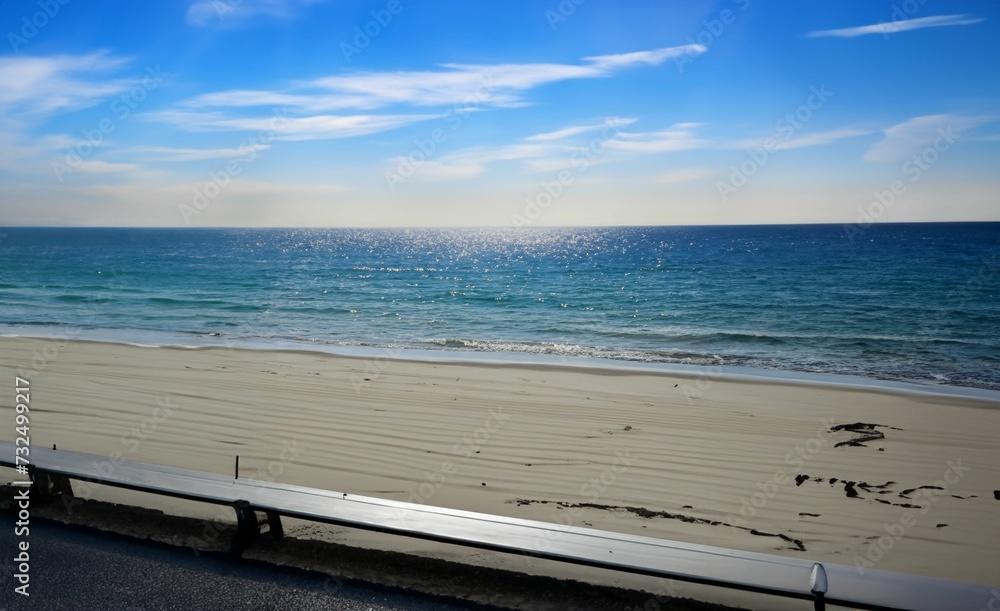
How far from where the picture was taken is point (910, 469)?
668cm

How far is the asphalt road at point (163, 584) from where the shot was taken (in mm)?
3365

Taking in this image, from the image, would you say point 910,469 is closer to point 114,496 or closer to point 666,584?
point 666,584

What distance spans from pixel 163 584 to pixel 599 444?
4744mm

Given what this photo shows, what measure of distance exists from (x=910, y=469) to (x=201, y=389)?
9.32m

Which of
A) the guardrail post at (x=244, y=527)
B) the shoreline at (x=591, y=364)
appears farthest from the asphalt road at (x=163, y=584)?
the shoreline at (x=591, y=364)

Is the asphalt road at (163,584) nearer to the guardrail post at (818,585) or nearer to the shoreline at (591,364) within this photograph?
the guardrail post at (818,585)

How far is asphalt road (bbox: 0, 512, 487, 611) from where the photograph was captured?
132 inches

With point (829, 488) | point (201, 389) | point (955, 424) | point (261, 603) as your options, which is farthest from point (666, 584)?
point (201, 389)

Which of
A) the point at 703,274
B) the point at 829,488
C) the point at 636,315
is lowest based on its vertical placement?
the point at 829,488

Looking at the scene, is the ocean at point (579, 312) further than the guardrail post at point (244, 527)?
Yes

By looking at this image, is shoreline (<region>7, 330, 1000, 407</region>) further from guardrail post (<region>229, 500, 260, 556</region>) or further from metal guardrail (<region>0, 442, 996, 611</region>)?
guardrail post (<region>229, 500, 260, 556</region>)

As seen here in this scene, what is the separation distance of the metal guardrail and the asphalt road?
315mm

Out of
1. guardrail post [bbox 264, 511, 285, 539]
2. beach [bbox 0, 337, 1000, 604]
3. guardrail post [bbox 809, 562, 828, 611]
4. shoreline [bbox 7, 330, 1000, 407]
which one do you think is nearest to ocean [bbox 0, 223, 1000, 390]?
shoreline [bbox 7, 330, 1000, 407]

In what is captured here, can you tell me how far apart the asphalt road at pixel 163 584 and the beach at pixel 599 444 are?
0.68m
